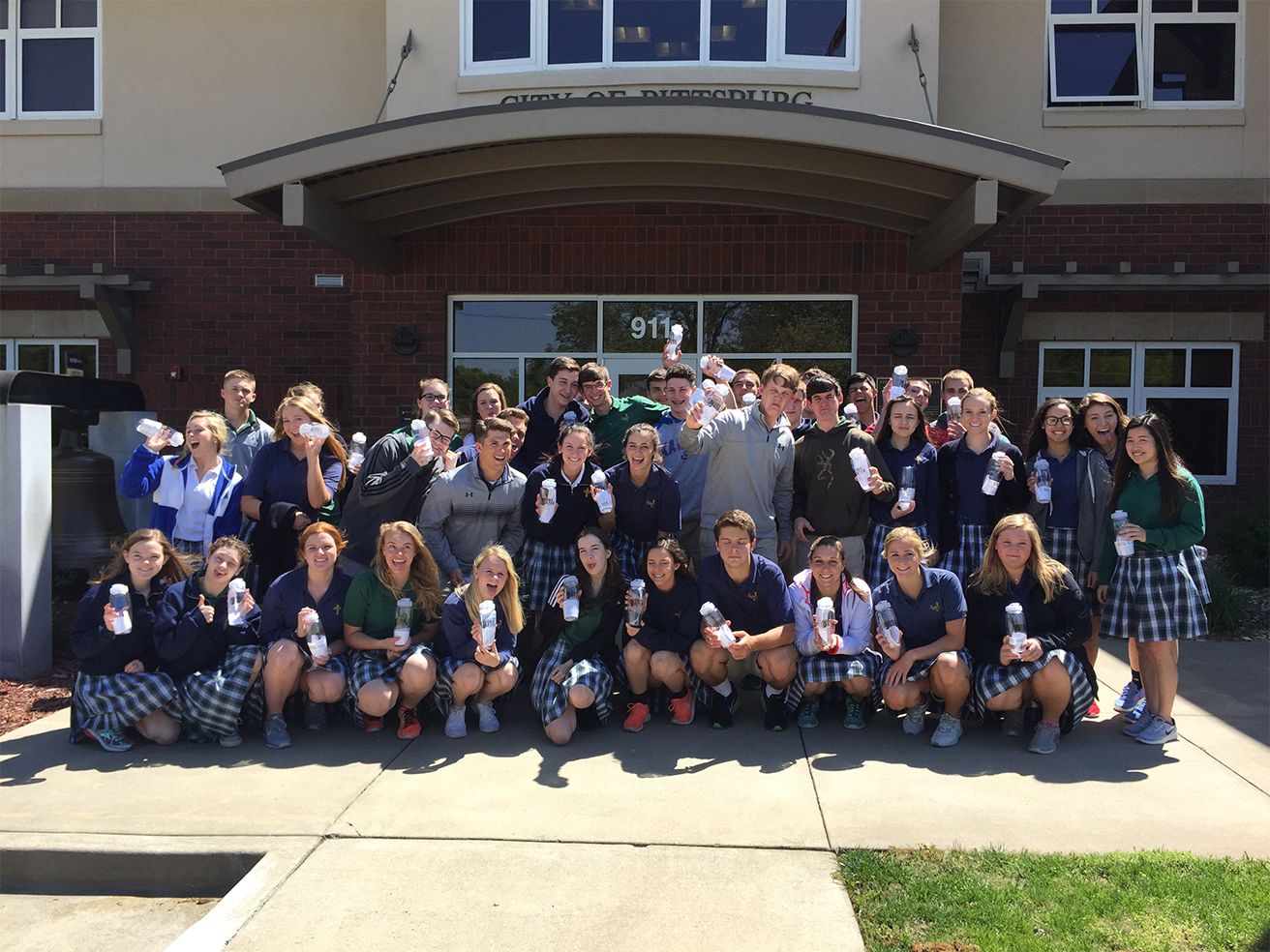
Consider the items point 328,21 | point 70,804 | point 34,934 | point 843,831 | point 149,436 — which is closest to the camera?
point 34,934

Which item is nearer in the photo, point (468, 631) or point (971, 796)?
point (971, 796)

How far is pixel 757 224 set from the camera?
941 centimetres

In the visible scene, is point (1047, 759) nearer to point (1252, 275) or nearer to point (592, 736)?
point (592, 736)

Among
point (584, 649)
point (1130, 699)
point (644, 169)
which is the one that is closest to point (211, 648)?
point (584, 649)

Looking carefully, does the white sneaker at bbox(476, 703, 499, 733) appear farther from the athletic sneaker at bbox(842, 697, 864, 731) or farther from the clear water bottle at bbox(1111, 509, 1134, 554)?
the clear water bottle at bbox(1111, 509, 1134, 554)

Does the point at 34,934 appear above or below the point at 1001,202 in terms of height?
A: below

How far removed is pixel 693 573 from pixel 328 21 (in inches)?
337

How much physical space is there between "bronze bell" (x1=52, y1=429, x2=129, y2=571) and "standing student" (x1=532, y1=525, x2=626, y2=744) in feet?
13.4

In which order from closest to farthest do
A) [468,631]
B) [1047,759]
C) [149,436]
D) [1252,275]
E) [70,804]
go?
[70,804] < [1047,759] < [468,631] < [149,436] < [1252,275]

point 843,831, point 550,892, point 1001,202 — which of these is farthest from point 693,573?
point 1001,202

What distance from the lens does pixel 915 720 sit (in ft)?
17.1

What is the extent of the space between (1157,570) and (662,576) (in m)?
2.66

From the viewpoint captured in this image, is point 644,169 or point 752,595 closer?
point 752,595

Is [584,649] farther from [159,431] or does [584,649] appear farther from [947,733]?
[159,431]
